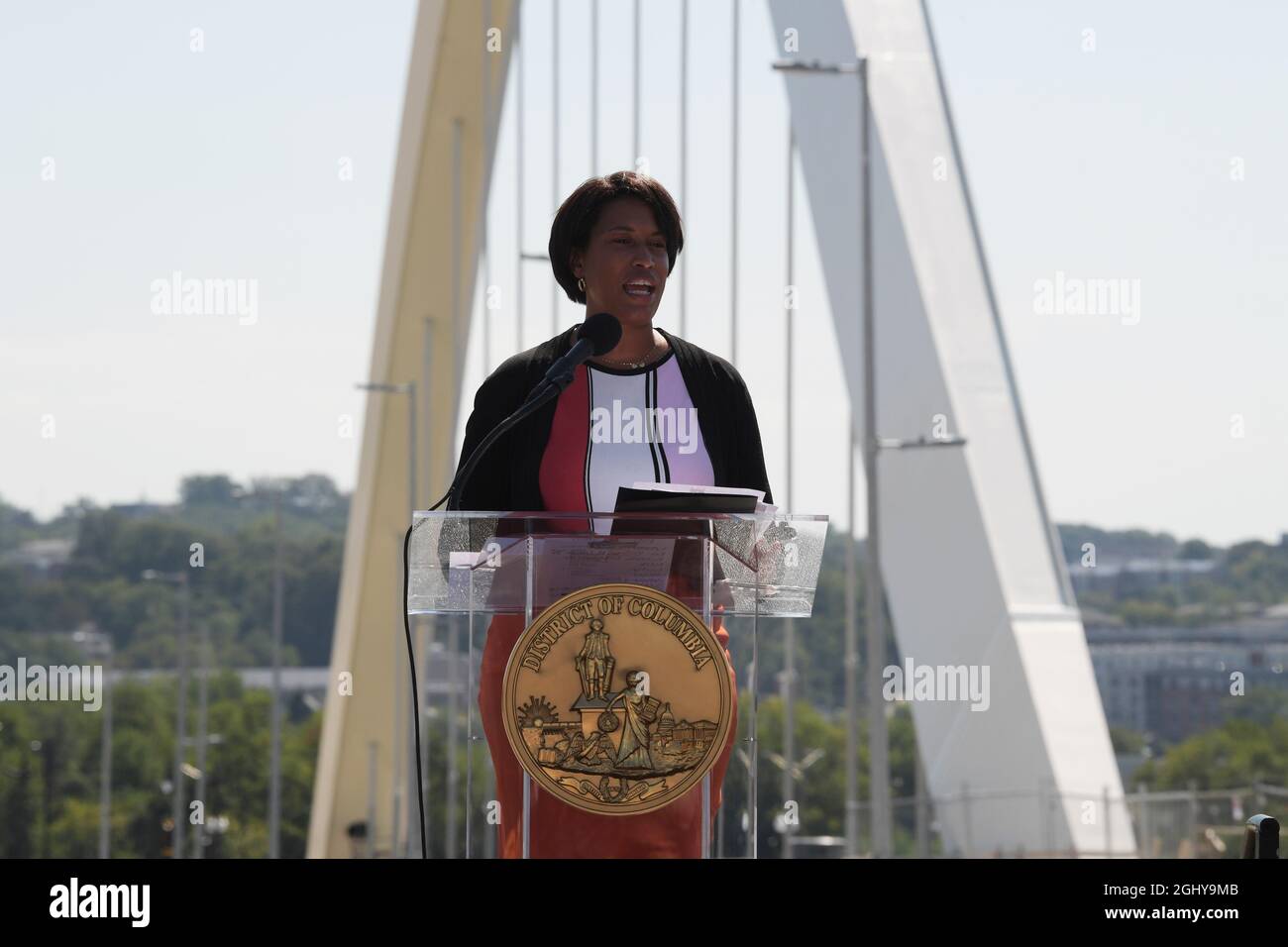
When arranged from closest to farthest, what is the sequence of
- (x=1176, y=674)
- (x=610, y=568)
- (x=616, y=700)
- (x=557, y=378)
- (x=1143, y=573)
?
1. (x=616, y=700)
2. (x=610, y=568)
3. (x=557, y=378)
4. (x=1176, y=674)
5. (x=1143, y=573)

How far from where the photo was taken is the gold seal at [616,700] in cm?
351

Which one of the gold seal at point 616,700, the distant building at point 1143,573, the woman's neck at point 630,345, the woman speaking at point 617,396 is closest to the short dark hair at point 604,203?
the woman speaking at point 617,396

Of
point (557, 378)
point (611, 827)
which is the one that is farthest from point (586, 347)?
point (611, 827)

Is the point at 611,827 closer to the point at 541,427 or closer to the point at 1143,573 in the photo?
the point at 541,427

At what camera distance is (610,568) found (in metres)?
3.61

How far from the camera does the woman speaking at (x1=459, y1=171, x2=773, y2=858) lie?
4000 mm

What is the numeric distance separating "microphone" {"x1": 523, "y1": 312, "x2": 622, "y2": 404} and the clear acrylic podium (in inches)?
10.3

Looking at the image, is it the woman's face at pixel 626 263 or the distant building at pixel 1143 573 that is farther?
the distant building at pixel 1143 573

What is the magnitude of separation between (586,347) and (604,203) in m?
0.42

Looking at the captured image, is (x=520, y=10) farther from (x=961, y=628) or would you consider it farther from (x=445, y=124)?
(x=961, y=628)

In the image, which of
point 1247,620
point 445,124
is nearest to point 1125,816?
point 445,124

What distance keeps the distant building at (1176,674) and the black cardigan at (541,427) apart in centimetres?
3049

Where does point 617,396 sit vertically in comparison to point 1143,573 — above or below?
below

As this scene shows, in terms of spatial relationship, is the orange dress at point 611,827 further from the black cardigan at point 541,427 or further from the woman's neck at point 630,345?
the woman's neck at point 630,345
